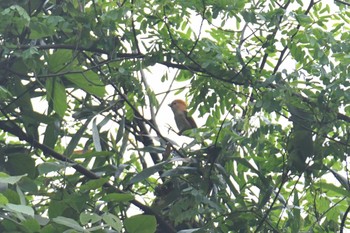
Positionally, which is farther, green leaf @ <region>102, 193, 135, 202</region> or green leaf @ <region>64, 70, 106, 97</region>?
green leaf @ <region>64, 70, 106, 97</region>

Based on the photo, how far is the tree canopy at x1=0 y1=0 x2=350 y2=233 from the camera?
3066mm

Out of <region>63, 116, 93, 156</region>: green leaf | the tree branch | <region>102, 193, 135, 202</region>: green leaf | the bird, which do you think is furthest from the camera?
the bird

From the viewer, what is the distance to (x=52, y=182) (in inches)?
129

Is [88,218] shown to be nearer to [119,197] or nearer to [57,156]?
[119,197]

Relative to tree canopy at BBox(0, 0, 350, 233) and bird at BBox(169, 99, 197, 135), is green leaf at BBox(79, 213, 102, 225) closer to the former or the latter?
tree canopy at BBox(0, 0, 350, 233)

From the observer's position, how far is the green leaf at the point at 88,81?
10.7 feet

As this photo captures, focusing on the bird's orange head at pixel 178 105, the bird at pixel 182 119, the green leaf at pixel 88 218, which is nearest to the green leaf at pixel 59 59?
the green leaf at pixel 88 218

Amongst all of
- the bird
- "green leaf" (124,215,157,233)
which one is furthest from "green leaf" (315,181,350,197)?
the bird

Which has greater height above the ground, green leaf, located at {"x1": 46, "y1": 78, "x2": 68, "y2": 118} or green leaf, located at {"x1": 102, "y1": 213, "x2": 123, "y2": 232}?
green leaf, located at {"x1": 46, "y1": 78, "x2": 68, "y2": 118}

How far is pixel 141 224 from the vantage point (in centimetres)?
238

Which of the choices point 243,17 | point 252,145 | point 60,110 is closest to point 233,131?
point 252,145

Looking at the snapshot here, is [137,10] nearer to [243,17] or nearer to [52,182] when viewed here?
[243,17]

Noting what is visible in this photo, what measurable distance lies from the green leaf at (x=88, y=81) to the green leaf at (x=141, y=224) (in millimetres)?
972

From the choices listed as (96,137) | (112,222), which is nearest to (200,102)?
(96,137)
